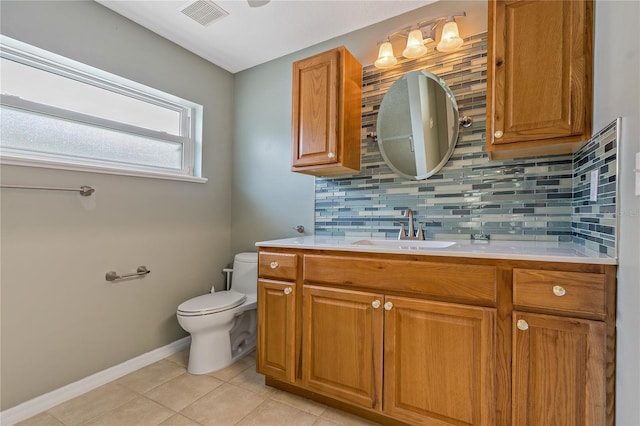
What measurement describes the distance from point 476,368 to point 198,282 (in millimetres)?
2015

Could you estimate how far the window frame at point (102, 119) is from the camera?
153cm

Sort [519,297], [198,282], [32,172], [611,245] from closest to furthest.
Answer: [611,245], [519,297], [32,172], [198,282]

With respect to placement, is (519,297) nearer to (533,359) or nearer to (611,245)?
(533,359)

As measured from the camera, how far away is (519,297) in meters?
1.08

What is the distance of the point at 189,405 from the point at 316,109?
184cm

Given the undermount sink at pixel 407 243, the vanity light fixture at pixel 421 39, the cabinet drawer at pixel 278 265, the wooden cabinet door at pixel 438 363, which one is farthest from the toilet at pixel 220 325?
the vanity light fixture at pixel 421 39

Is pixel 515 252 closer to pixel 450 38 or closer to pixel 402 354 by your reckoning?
pixel 402 354

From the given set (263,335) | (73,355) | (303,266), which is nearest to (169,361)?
(73,355)

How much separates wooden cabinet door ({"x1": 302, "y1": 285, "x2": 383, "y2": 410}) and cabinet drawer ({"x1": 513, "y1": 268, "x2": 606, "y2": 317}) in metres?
0.56

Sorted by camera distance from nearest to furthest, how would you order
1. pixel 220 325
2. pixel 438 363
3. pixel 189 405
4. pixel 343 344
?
pixel 438 363, pixel 343 344, pixel 189 405, pixel 220 325

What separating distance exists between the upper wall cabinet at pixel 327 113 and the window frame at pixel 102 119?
0.97 meters

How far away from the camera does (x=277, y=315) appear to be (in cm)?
164

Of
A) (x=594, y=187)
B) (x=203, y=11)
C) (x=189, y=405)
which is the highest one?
(x=203, y=11)

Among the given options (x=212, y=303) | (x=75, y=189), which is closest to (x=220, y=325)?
(x=212, y=303)
